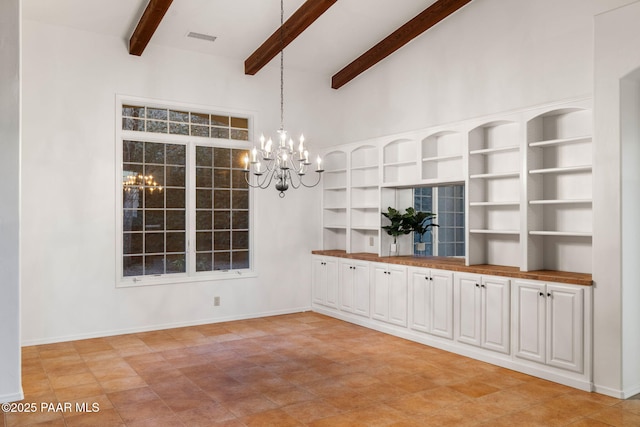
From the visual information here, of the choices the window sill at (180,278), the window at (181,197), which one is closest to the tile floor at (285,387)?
the window sill at (180,278)

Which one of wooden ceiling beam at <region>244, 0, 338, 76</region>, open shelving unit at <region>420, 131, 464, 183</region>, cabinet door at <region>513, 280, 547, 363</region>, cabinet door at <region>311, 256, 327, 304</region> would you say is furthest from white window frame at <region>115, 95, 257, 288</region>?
cabinet door at <region>513, 280, 547, 363</region>

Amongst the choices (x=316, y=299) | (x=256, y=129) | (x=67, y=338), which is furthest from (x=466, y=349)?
(x=67, y=338)

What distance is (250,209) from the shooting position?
23.3 ft

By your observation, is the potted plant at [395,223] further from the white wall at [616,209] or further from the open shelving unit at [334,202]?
the white wall at [616,209]

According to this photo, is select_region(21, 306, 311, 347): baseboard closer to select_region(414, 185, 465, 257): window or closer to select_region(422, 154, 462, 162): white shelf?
select_region(414, 185, 465, 257): window

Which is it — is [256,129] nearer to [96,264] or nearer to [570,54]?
[96,264]

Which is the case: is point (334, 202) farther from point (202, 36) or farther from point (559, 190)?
point (559, 190)

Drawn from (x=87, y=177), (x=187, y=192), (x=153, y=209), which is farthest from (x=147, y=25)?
(x=153, y=209)

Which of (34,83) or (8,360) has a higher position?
(34,83)

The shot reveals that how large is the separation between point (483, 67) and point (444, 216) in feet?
5.84

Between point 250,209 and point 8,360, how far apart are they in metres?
3.74

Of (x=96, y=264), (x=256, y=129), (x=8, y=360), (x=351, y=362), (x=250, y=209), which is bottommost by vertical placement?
(x=351, y=362)

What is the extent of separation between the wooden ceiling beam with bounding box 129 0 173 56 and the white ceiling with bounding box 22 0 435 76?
12 centimetres

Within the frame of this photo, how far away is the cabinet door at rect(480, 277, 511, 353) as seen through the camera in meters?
4.76
